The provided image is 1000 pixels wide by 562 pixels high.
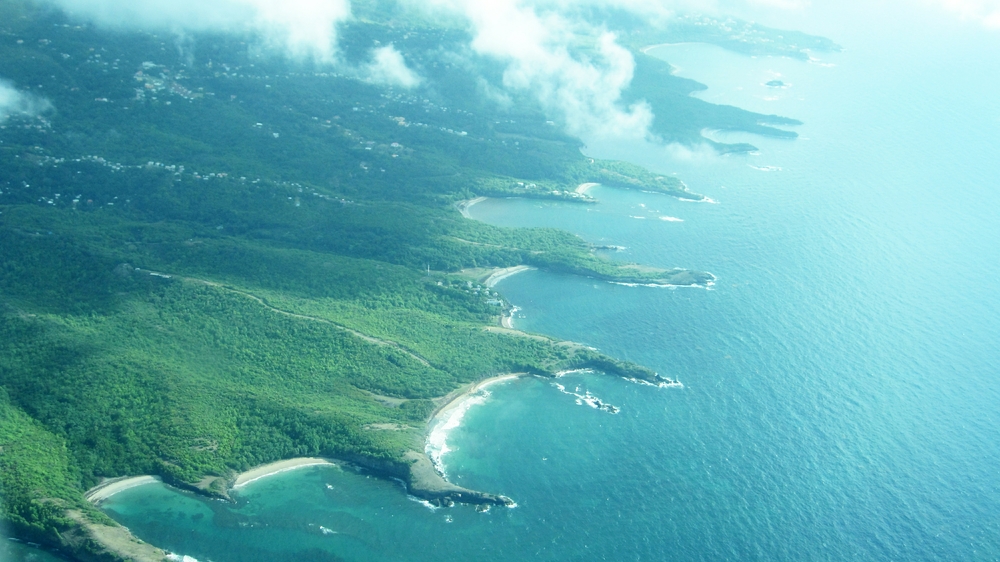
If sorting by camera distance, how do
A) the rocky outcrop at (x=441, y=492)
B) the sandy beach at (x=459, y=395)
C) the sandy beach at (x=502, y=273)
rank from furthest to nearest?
the sandy beach at (x=502, y=273) → the sandy beach at (x=459, y=395) → the rocky outcrop at (x=441, y=492)

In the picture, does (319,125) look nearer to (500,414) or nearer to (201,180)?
(201,180)

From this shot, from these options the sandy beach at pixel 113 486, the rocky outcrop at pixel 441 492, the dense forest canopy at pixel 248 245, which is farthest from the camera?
the dense forest canopy at pixel 248 245

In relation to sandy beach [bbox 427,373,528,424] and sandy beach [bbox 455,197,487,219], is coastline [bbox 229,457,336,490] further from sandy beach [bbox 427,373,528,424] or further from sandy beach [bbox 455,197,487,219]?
sandy beach [bbox 455,197,487,219]

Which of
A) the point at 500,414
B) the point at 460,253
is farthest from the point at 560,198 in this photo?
the point at 500,414

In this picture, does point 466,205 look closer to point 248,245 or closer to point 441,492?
point 248,245

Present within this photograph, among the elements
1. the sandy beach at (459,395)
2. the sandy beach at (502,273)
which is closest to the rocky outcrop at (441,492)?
the sandy beach at (459,395)

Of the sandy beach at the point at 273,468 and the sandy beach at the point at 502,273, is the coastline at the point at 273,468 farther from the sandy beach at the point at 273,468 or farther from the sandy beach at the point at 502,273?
the sandy beach at the point at 502,273
